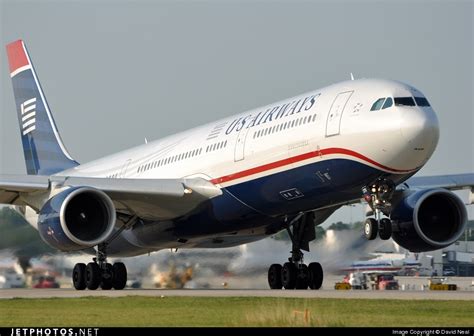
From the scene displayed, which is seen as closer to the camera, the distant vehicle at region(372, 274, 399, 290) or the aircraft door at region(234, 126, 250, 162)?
the aircraft door at region(234, 126, 250, 162)

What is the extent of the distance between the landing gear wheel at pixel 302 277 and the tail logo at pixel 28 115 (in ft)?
52.7

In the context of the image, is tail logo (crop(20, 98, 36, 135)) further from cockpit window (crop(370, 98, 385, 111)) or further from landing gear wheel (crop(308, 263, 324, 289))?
cockpit window (crop(370, 98, 385, 111))

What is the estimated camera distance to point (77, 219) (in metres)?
33.1

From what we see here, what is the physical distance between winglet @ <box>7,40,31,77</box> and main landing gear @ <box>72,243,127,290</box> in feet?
48.3

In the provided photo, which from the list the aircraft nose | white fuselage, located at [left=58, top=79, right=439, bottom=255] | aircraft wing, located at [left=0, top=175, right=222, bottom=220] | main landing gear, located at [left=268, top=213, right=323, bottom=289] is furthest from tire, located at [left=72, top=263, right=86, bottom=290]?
the aircraft nose

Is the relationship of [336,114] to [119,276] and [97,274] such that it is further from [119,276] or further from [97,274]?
[119,276]

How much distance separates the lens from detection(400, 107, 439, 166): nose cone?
28.3 m

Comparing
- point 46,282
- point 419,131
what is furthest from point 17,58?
point 419,131

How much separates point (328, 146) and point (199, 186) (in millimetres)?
5744

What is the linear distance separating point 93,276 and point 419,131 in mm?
Answer: 11868

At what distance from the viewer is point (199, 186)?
1351 inches

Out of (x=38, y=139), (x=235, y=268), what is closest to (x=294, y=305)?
(x=235, y=268)

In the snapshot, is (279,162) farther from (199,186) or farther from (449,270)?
(449,270)

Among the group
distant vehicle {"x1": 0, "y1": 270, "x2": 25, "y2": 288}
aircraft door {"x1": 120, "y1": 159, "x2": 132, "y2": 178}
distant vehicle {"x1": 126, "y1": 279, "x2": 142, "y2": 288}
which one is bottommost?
distant vehicle {"x1": 126, "y1": 279, "x2": 142, "y2": 288}
